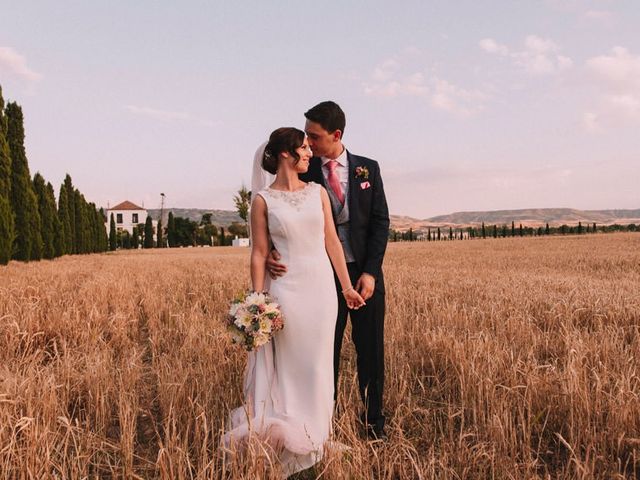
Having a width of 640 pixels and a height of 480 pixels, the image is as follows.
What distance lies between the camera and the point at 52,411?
3369mm

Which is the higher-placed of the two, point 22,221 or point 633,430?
point 22,221

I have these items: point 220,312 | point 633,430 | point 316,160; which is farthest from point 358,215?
point 220,312

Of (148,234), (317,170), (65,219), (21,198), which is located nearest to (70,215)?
(65,219)

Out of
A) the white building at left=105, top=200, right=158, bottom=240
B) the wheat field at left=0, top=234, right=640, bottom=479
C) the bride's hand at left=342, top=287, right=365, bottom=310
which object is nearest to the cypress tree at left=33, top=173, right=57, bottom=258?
the wheat field at left=0, top=234, right=640, bottom=479

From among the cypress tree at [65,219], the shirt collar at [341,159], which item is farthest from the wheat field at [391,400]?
the cypress tree at [65,219]

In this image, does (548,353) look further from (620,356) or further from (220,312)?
(220,312)

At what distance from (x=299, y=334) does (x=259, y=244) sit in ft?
2.09

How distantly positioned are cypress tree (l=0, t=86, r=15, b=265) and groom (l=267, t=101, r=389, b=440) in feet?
69.1

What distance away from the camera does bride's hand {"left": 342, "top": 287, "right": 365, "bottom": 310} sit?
3.34 meters

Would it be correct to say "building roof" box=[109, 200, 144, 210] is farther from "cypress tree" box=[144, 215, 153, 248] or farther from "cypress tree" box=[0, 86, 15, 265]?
"cypress tree" box=[0, 86, 15, 265]

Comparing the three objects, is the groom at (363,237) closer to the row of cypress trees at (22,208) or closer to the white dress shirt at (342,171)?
the white dress shirt at (342,171)

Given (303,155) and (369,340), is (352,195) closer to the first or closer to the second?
(303,155)

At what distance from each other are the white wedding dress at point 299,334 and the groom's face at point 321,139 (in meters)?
0.45

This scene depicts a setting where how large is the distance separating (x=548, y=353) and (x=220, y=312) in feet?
16.8
